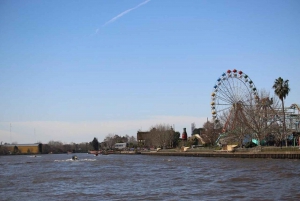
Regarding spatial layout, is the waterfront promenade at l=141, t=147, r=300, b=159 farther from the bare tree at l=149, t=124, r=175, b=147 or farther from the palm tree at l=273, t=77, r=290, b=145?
the bare tree at l=149, t=124, r=175, b=147

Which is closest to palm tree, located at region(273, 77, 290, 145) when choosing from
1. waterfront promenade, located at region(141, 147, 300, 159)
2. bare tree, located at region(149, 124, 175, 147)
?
waterfront promenade, located at region(141, 147, 300, 159)

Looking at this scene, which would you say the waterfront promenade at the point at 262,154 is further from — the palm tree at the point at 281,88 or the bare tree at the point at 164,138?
the bare tree at the point at 164,138

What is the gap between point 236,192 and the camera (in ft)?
97.9

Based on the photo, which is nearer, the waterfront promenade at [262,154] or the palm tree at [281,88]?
the waterfront promenade at [262,154]

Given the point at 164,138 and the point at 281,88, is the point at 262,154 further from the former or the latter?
the point at 164,138

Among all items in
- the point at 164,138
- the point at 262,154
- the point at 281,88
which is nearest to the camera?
the point at 262,154

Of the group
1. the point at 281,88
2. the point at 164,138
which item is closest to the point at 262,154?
the point at 281,88

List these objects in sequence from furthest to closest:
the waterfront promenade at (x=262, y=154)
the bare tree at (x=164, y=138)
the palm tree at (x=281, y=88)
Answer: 1. the bare tree at (x=164, y=138)
2. the palm tree at (x=281, y=88)
3. the waterfront promenade at (x=262, y=154)

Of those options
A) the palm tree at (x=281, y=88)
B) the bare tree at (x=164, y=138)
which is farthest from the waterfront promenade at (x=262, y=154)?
the bare tree at (x=164, y=138)

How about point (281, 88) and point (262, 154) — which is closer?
point (262, 154)

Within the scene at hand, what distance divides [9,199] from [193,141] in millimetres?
129934

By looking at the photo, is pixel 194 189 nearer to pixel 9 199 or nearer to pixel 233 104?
pixel 9 199

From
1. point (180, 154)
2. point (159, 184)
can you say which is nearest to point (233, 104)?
point (180, 154)

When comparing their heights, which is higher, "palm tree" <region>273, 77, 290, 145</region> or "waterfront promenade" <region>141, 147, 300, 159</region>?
"palm tree" <region>273, 77, 290, 145</region>
